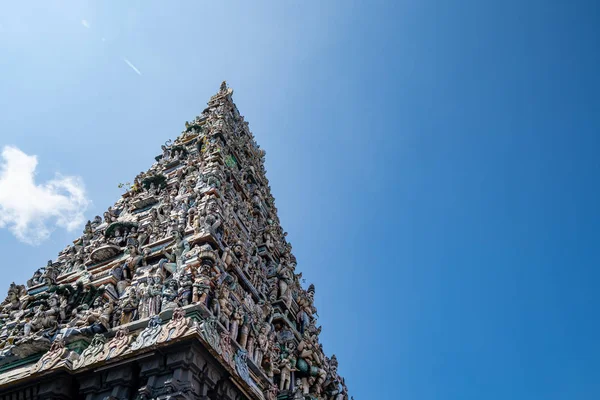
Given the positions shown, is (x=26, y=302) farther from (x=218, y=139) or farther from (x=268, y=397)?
(x=218, y=139)

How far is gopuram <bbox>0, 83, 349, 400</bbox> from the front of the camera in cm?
896

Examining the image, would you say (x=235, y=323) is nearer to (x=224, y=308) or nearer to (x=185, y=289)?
(x=224, y=308)

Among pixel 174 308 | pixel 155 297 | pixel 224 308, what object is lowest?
pixel 174 308

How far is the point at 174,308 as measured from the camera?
955 cm

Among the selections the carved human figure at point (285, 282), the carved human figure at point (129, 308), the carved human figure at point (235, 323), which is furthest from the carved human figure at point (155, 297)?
the carved human figure at point (285, 282)

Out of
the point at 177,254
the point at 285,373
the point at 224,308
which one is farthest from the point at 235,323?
the point at 285,373

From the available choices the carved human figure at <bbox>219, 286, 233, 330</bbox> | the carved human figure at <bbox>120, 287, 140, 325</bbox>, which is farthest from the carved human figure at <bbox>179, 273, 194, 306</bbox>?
the carved human figure at <bbox>120, 287, 140, 325</bbox>

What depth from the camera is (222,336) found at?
958 cm

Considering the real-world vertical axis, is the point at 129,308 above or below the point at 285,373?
above

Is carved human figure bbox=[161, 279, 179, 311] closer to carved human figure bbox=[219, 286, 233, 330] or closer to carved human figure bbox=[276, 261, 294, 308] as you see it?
carved human figure bbox=[219, 286, 233, 330]

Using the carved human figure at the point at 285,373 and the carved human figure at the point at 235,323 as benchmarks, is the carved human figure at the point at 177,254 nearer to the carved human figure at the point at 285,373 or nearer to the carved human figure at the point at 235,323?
the carved human figure at the point at 235,323

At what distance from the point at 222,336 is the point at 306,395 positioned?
4798mm

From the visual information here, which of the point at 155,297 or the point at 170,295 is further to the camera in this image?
the point at 155,297

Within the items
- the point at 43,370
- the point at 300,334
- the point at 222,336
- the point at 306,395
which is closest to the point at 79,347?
the point at 43,370
